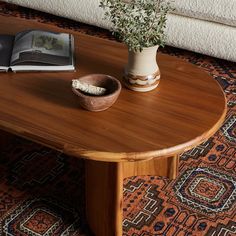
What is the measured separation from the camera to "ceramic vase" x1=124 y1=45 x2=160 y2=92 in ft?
4.01

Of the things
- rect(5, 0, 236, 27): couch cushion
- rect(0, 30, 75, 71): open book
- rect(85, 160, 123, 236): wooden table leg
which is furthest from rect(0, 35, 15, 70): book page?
rect(5, 0, 236, 27): couch cushion

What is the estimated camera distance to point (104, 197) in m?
1.21

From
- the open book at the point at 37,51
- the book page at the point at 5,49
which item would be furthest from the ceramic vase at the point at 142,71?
the book page at the point at 5,49

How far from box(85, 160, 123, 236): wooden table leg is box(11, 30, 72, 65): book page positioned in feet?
1.11

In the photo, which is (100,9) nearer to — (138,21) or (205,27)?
(205,27)

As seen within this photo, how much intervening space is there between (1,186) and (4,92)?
0.36m

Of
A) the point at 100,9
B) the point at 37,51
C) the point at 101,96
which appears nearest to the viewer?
the point at 101,96

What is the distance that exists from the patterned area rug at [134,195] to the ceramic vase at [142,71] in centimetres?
37

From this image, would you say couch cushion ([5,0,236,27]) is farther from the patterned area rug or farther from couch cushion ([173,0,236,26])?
the patterned area rug

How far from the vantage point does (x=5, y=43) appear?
4.90 feet

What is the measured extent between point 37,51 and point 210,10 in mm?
927

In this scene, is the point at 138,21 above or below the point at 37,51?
above

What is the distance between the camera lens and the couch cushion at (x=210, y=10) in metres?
2.01

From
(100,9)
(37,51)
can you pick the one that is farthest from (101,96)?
(100,9)
